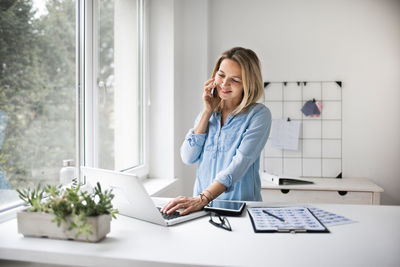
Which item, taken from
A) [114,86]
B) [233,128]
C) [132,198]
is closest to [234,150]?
[233,128]

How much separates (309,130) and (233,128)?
1.48m

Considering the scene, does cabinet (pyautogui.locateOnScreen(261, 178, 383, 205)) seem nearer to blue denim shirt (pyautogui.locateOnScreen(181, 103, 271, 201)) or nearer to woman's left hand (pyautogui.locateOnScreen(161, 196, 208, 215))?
blue denim shirt (pyautogui.locateOnScreen(181, 103, 271, 201))

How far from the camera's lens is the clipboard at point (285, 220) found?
42.1 inches

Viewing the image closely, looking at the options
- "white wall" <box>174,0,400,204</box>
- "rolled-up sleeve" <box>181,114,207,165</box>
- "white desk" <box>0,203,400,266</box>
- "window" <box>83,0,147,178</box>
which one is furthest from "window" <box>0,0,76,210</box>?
"white wall" <box>174,0,400,204</box>

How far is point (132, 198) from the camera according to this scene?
1.14 meters

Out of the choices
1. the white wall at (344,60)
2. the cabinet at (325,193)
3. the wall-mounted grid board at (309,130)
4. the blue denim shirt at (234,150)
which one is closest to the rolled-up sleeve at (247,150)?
the blue denim shirt at (234,150)

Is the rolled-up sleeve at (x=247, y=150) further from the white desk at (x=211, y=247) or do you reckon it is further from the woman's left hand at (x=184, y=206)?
the white desk at (x=211, y=247)

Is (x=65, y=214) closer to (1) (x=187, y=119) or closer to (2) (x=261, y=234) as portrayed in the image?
(2) (x=261, y=234)

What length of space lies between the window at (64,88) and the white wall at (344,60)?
532 millimetres

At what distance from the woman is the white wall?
3.39ft

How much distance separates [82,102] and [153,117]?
2.98 ft

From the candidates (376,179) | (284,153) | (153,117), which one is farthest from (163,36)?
(376,179)

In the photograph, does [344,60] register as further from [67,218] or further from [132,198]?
[67,218]

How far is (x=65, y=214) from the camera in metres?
0.98
